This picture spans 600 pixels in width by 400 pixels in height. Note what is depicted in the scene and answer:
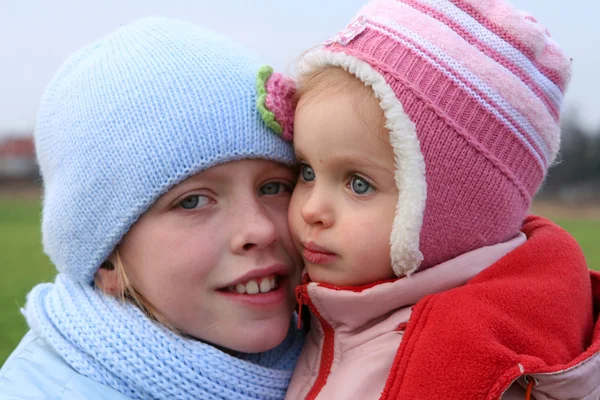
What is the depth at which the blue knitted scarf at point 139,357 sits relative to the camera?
1.81 meters

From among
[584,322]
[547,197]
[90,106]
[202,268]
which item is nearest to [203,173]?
[202,268]

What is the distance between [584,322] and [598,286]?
0.25 m

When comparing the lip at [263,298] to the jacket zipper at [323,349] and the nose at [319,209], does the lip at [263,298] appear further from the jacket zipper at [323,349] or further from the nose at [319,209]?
the nose at [319,209]

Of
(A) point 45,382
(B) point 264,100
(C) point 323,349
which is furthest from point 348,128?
(A) point 45,382

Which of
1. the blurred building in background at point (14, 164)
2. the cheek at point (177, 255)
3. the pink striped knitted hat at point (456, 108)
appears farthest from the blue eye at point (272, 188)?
the blurred building in background at point (14, 164)

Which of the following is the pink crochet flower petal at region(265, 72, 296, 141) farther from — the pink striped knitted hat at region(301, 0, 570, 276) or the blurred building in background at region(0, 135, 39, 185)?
the blurred building in background at region(0, 135, 39, 185)

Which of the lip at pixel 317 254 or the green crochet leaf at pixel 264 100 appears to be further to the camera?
the green crochet leaf at pixel 264 100

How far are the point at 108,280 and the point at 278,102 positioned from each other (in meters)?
0.76

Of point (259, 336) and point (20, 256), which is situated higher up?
point (259, 336)

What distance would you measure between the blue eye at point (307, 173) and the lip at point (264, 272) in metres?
0.27

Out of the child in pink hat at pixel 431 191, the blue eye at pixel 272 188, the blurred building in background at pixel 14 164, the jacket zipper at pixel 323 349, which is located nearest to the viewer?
the child in pink hat at pixel 431 191

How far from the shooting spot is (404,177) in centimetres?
161

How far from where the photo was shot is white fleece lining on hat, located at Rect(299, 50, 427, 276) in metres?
1.60

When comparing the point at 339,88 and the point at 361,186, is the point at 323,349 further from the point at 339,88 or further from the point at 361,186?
the point at 339,88
